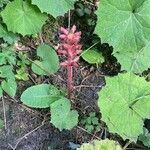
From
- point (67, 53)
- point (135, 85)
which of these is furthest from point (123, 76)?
point (67, 53)

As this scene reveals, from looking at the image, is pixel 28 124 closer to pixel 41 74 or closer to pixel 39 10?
pixel 41 74

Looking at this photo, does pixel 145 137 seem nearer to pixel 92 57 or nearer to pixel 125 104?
pixel 125 104

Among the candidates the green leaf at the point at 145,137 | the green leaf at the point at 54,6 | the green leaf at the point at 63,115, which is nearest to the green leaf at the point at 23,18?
the green leaf at the point at 54,6

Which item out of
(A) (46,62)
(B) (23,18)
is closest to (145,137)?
(A) (46,62)

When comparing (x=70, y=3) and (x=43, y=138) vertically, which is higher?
(x=70, y=3)

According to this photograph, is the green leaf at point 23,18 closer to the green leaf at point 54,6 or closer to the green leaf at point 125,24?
the green leaf at point 54,6

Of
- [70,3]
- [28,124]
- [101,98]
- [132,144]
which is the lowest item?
[28,124]

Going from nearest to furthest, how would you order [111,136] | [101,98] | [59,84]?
[101,98] → [111,136] → [59,84]
